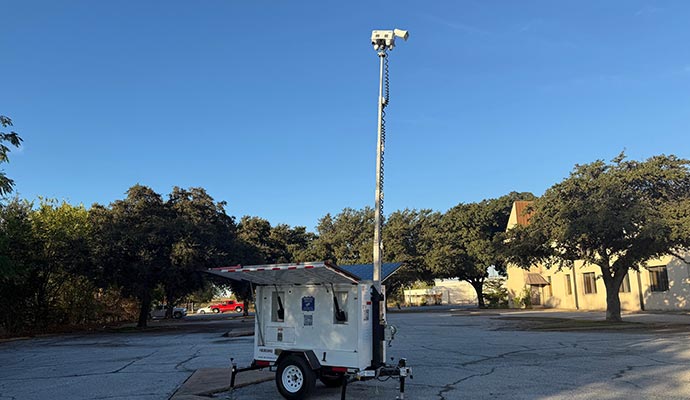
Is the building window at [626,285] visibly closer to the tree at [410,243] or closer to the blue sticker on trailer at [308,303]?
the tree at [410,243]

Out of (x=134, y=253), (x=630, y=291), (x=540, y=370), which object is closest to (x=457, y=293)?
(x=630, y=291)

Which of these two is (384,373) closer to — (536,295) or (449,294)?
(536,295)

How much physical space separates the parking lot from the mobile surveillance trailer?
64cm

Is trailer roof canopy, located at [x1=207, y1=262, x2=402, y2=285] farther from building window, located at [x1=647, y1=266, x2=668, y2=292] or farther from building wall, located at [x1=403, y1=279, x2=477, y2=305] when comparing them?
building wall, located at [x1=403, y1=279, x2=477, y2=305]

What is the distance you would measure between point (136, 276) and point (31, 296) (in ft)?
21.5

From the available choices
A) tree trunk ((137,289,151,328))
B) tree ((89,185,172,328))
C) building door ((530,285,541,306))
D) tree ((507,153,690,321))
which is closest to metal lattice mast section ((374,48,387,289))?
tree ((507,153,690,321))

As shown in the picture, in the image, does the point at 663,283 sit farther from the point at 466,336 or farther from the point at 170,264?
the point at 170,264

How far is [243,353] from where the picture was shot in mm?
15961

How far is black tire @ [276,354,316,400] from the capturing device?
8484 millimetres

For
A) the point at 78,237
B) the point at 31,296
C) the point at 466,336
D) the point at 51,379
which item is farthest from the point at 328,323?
the point at 31,296

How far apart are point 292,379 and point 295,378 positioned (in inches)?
2.4

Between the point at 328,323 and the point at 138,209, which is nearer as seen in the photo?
the point at 328,323

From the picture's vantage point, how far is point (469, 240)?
56.4 meters

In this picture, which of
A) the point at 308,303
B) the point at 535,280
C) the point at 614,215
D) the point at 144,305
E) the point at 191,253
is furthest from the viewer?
the point at 535,280
